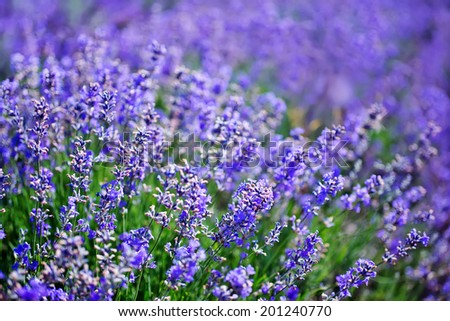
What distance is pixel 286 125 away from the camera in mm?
4699

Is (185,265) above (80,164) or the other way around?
the other way around

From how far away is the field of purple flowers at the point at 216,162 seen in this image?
7.28ft

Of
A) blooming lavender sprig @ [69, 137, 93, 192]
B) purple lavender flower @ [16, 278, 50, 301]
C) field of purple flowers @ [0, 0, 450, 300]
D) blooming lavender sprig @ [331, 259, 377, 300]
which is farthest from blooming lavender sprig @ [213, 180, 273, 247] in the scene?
purple lavender flower @ [16, 278, 50, 301]

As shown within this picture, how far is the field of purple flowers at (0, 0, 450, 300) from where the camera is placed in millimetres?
2219

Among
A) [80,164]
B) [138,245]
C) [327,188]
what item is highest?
[80,164]

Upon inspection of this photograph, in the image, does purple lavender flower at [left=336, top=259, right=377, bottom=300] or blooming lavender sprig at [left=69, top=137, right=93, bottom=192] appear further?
purple lavender flower at [left=336, top=259, right=377, bottom=300]

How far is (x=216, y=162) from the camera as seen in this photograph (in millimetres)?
2861

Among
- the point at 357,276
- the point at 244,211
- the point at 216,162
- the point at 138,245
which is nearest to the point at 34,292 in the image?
the point at 138,245

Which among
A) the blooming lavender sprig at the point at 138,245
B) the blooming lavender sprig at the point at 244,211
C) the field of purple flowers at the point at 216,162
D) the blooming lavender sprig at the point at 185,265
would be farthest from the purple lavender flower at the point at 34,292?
the blooming lavender sprig at the point at 244,211

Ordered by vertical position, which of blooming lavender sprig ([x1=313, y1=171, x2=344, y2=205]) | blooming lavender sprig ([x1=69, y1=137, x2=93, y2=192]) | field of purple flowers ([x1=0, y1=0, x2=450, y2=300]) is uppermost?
blooming lavender sprig ([x1=69, y1=137, x2=93, y2=192])

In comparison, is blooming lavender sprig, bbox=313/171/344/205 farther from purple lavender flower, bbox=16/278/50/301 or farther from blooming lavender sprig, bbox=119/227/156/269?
purple lavender flower, bbox=16/278/50/301

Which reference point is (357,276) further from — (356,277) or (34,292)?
(34,292)
